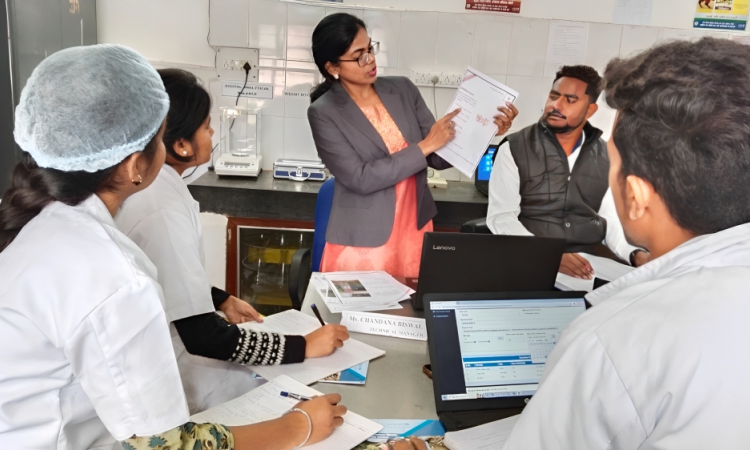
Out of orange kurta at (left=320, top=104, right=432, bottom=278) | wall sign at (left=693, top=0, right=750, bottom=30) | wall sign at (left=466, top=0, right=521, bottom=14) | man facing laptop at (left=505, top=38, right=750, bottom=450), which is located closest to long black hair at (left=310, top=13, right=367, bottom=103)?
orange kurta at (left=320, top=104, right=432, bottom=278)

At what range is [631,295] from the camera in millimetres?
748

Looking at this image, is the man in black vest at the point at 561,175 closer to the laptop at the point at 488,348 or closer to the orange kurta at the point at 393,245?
the orange kurta at the point at 393,245

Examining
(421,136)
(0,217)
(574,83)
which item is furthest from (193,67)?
(0,217)

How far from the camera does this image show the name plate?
1604mm

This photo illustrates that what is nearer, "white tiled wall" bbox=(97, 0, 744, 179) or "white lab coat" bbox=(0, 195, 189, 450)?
"white lab coat" bbox=(0, 195, 189, 450)

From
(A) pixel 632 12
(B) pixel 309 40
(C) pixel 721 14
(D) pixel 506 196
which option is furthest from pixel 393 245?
(C) pixel 721 14

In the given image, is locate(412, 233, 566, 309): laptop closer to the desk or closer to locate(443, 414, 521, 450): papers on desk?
the desk

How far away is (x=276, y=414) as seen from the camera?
1224 mm

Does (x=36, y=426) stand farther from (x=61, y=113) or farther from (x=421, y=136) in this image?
(x=421, y=136)

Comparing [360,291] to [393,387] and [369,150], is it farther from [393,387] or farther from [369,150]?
[369,150]

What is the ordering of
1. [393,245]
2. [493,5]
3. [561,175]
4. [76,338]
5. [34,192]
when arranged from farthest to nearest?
[493,5] → [393,245] → [561,175] → [34,192] → [76,338]

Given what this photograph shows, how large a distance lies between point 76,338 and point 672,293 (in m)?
0.84

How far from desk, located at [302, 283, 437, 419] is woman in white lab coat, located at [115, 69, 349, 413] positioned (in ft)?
0.42

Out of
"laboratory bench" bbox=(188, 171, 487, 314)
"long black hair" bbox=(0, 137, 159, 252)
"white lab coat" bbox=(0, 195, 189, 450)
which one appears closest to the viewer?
"white lab coat" bbox=(0, 195, 189, 450)
